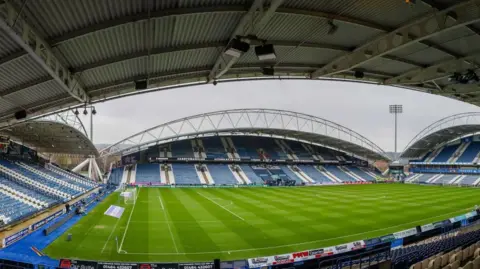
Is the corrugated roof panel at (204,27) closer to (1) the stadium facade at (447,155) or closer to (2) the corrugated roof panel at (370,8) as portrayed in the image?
(2) the corrugated roof panel at (370,8)

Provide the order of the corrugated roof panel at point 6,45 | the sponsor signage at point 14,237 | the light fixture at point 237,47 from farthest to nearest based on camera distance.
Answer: the sponsor signage at point 14,237, the light fixture at point 237,47, the corrugated roof panel at point 6,45

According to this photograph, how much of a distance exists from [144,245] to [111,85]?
8532 mm

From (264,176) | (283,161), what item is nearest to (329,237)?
(264,176)

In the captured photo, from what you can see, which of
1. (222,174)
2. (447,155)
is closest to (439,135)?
(447,155)

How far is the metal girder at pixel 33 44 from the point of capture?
7734 millimetres

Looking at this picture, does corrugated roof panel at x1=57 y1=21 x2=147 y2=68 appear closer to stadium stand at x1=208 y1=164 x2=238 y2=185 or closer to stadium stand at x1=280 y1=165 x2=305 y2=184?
stadium stand at x1=208 y1=164 x2=238 y2=185

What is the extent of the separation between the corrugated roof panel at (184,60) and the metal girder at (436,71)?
34.0ft

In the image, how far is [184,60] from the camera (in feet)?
43.5


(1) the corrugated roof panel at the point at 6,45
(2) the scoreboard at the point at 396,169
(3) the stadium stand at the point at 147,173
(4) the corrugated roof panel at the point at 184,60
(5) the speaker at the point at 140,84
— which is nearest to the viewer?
(1) the corrugated roof panel at the point at 6,45

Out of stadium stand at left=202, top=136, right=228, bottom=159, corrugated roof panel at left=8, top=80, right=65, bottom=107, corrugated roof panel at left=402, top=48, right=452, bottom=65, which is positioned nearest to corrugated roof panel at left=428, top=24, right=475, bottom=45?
corrugated roof panel at left=402, top=48, right=452, bottom=65

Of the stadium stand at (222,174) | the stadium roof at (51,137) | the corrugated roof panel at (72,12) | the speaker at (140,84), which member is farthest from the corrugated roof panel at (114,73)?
the stadium stand at (222,174)

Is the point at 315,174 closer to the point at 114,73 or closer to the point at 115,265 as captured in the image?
the point at 114,73

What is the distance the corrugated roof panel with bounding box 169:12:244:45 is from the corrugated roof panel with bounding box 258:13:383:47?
4.28ft

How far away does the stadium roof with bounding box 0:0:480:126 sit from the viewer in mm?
9219
